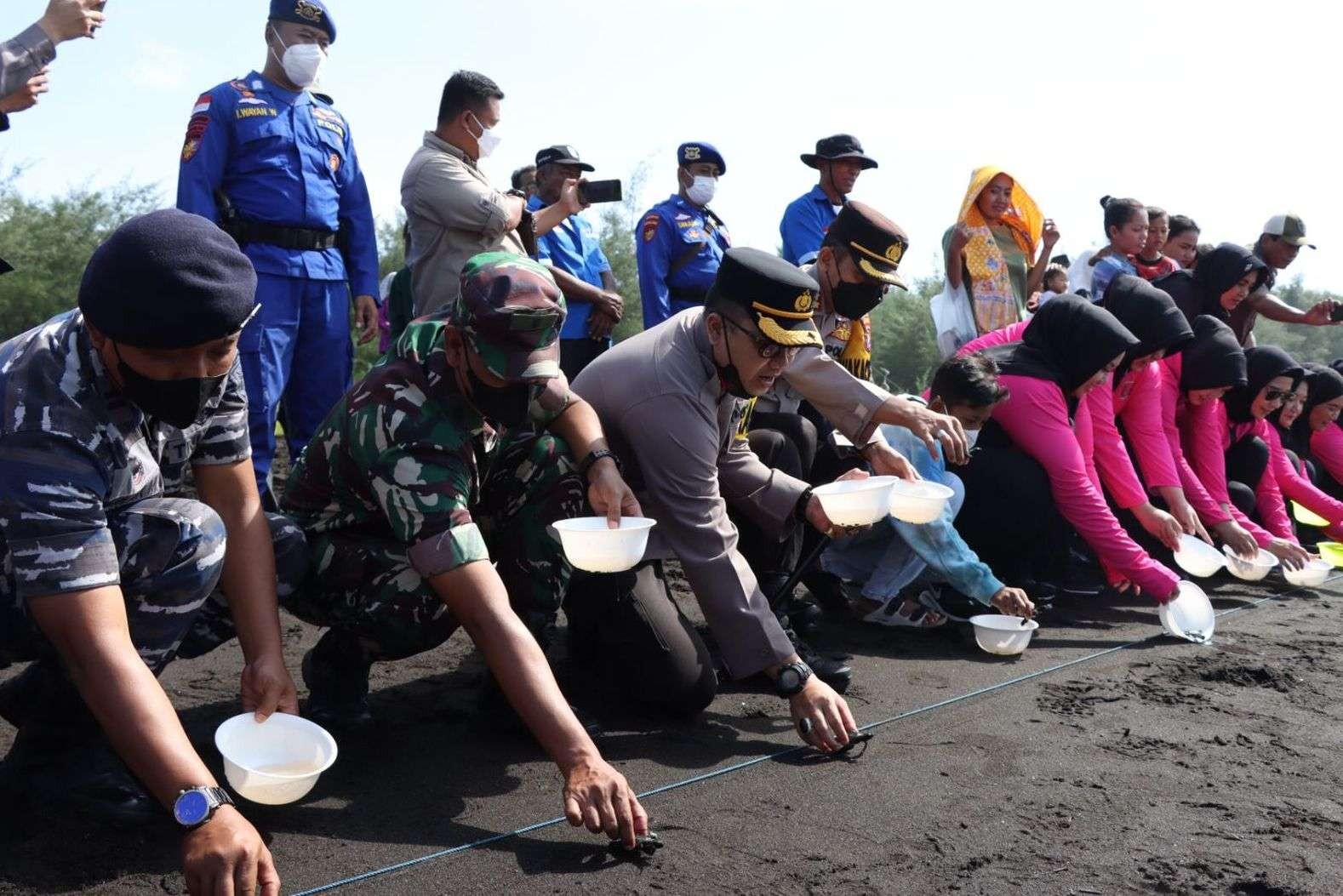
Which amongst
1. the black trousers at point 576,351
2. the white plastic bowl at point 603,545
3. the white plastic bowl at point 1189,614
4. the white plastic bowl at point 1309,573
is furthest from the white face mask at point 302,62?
the white plastic bowl at point 1309,573

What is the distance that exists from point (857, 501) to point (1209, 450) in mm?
3216

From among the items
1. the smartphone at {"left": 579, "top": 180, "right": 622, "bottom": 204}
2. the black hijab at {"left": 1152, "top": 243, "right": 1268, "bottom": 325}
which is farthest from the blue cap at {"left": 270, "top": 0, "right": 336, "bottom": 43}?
the black hijab at {"left": 1152, "top": 243, "right": 1268, "bottom": 325}

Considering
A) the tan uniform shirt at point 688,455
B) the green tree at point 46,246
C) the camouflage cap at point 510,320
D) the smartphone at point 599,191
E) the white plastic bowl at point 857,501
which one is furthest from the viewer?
the green tree at point 46,246

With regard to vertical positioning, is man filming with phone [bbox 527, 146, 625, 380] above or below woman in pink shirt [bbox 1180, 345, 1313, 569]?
above

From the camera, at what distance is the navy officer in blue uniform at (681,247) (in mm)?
5922

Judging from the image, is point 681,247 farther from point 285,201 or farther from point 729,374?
point 729,374

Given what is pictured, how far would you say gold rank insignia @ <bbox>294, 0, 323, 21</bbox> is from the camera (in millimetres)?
4410

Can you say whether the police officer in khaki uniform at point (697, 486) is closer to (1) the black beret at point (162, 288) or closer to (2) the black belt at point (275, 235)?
(1) the black beret at point (162, 288)

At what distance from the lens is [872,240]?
409cm

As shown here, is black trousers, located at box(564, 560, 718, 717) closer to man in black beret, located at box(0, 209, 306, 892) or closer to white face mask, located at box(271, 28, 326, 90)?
man in black beret, located at box(0, 209, 306, 892)

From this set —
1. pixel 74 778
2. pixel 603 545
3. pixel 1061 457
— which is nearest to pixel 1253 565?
pixel 1061 457

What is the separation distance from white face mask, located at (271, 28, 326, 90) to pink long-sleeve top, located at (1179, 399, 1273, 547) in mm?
4177

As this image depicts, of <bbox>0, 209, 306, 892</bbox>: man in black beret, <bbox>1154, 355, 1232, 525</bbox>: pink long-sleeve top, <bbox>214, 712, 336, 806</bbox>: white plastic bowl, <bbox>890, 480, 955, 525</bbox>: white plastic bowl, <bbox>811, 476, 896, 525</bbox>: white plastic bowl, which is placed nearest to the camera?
<bbox>0, 209, 306, 892</bbox>: man in black beret

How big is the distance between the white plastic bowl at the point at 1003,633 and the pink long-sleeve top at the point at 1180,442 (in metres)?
1.81
